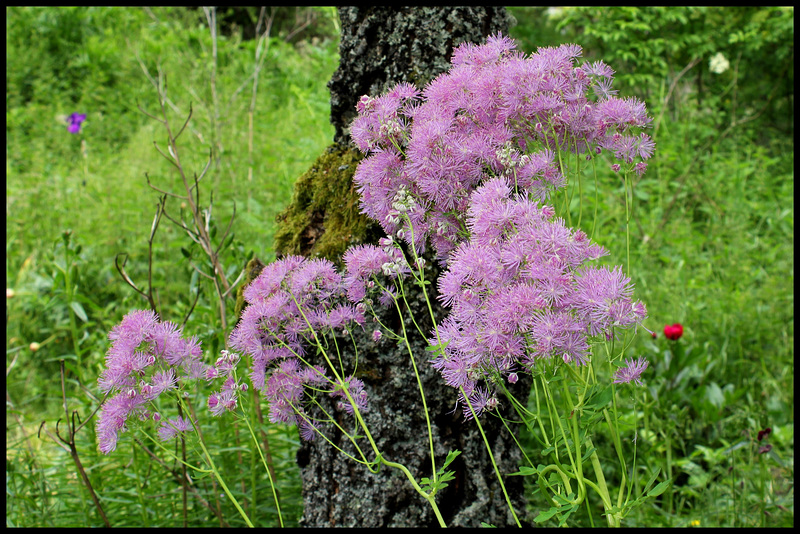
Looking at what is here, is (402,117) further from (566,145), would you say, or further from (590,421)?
(590,421)

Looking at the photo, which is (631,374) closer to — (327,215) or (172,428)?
(172,428)

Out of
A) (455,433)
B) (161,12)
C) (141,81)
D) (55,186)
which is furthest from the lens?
(161,12)

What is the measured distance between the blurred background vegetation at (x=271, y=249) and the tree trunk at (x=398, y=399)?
0.36 metres

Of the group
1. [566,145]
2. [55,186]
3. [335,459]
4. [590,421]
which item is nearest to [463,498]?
[335,459]

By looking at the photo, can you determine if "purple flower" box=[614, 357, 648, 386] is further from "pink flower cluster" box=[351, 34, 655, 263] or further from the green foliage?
the green foliage

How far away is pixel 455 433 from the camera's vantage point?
1.71 metres

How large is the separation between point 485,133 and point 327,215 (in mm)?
783

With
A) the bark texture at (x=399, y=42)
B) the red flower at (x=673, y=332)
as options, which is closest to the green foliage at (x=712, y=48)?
the red flower at (x=673, y=332)

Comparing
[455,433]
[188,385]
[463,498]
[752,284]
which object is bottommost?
[752,284]

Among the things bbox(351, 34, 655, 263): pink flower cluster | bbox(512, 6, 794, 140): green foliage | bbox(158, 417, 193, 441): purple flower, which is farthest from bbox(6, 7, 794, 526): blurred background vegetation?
bbox(158, 417, 193, 441): purple flower

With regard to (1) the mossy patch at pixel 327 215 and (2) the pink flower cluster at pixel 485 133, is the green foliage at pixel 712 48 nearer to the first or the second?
(1) the mossy patch at pixel 327 215

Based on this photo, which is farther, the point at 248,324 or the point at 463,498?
the point at 463,498

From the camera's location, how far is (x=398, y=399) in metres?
1.68

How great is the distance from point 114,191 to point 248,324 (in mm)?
3916
